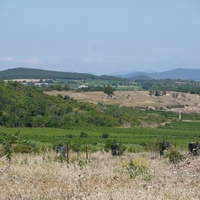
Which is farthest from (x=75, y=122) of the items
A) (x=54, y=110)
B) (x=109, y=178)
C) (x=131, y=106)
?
(x=109, y=178)

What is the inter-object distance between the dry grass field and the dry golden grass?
105m

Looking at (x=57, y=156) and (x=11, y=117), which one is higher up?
(x=57, y=156)

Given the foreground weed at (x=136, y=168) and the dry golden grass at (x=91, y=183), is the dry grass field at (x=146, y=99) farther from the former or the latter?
the dry golden grass at (x=91, y=183)

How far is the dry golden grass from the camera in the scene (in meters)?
7.88

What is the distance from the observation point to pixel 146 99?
419 feet

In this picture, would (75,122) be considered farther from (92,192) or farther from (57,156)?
(92,192)

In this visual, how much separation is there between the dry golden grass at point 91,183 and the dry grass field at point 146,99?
345 feet

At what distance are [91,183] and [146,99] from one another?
392ft

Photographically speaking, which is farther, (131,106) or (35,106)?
(131,106)

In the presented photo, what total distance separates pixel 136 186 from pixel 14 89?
74.8 meters

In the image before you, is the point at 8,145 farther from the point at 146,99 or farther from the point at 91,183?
the point at 146,99

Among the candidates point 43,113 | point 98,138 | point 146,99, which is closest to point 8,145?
point 98,138

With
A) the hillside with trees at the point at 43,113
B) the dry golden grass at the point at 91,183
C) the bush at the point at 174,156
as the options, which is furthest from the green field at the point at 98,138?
→ the dry golden grass at the point at 91,183

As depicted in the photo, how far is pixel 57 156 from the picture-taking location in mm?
14172
